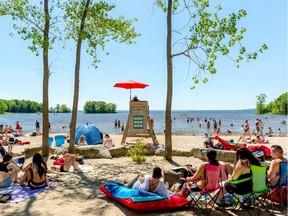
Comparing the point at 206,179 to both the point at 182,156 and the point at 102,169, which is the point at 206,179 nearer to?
the point at 102,169

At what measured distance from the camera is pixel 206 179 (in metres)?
4.83

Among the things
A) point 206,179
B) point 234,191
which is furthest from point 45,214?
point 234,191

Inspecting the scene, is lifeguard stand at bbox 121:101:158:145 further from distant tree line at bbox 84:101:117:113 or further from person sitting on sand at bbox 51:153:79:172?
distant tree line at bbox 84:101:117:113

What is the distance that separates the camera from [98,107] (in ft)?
583

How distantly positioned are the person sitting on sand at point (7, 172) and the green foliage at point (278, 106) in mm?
102849

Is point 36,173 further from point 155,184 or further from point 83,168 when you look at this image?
point 155,184

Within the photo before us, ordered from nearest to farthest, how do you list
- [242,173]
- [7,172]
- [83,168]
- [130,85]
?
[242,173], [7,172], [83,168], [130,85]

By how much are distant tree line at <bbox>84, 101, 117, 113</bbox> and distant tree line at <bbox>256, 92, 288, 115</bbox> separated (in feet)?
301

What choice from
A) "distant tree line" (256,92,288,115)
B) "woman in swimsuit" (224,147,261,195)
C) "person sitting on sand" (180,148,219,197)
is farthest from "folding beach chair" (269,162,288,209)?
"distant tree line" (256,92,288,115)

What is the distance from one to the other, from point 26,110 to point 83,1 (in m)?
189

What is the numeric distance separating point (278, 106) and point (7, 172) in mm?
112441

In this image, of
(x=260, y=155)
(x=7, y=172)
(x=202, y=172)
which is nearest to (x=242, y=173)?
(x=202, y=172)

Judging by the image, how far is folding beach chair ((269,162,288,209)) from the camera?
482 centimetres

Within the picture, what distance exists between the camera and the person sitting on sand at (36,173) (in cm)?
622
